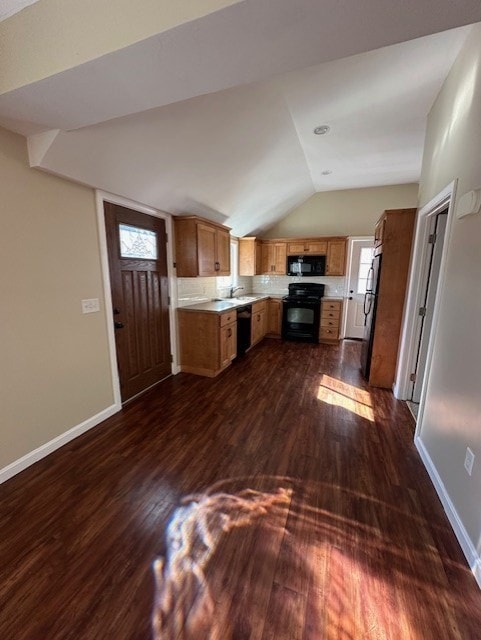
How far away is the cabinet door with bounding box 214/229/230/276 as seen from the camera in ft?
13.3

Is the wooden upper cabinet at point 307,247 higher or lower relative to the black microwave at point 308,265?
higher

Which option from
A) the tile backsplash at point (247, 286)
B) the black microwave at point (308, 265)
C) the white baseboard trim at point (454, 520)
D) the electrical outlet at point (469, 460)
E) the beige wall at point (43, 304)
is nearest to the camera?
the white baseboard trim at point (454, 520)

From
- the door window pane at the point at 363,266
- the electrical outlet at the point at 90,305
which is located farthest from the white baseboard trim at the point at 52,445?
the door window pane at the point at 363,266

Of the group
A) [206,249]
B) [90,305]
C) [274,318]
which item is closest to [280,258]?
→ [274,318]

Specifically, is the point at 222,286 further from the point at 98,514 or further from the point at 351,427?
the point at 98,514

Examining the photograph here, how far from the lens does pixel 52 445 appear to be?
221 centimetres

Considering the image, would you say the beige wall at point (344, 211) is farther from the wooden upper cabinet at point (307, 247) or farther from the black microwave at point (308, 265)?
the black microwave at point (308, 265)

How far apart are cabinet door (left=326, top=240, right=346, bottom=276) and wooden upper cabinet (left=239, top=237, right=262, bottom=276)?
148 centimetres

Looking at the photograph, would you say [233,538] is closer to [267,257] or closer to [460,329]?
[460,329]

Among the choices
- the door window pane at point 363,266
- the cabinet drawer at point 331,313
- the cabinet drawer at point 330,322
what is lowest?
the cabinet drawer at point 330,322

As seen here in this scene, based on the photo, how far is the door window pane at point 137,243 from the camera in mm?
2832

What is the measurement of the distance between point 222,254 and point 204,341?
1.42 m

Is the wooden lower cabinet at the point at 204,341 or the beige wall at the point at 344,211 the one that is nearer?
the wooden lower cabinet at the point at 204,341

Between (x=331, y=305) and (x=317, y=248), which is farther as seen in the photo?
(x=317, y=248)
